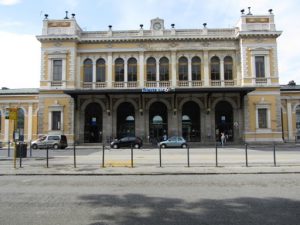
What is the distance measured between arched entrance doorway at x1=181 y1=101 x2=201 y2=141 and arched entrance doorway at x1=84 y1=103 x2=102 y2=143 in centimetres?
1081

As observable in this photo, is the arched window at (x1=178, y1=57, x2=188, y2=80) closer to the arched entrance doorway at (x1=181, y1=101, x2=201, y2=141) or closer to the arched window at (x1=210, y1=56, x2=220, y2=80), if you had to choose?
the arched window at (x1=210, y1=56, x2=220, y2=80)

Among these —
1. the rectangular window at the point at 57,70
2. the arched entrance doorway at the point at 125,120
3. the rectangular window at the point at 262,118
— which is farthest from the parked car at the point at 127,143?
the rectangular window at the point at 262,118

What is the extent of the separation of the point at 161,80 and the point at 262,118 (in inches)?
535

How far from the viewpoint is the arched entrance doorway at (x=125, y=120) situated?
4144 cm

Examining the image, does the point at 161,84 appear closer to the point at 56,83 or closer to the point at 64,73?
the point at 64,73

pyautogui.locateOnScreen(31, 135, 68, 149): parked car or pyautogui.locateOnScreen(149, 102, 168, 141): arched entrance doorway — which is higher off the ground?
pyautogui.locateOnScreen(149, 102, 168, 141): arched entrance doorway

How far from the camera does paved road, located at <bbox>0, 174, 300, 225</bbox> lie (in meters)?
6.66

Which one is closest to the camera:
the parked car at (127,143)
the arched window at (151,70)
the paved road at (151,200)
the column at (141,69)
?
the paved road at (151,200)

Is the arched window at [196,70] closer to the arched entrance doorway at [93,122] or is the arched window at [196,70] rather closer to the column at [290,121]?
the arched entrance doorway at [93,122]

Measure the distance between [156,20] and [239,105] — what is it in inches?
606

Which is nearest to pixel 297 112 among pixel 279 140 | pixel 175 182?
pixel 279 140

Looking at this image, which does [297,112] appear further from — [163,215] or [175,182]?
[163,215]

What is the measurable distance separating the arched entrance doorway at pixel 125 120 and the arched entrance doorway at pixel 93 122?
101 inches

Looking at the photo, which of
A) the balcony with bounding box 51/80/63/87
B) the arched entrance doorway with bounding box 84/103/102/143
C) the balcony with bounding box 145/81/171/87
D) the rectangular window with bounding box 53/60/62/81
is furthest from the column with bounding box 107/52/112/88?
the rectangular window with bounding box 53/60/62/81
